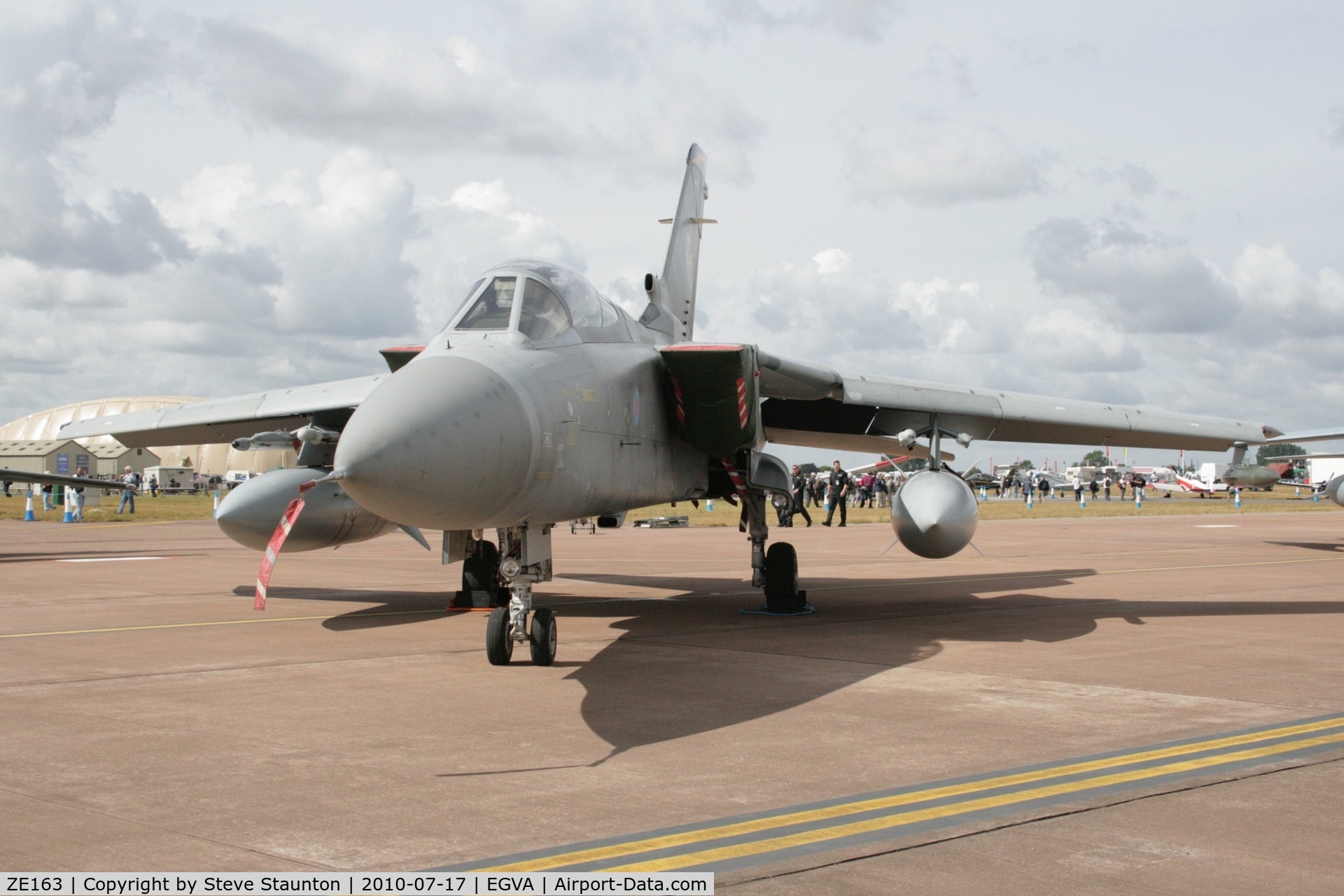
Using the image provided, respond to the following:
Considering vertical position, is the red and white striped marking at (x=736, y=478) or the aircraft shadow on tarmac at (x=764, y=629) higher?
the red and white striped marking at (x=736, y=478)

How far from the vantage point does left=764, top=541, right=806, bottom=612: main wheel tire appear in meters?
12.3

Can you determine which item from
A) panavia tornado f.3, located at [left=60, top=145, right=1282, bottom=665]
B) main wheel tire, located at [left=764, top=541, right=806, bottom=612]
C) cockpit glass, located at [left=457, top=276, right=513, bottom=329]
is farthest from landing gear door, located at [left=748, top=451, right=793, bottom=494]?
cockpit glass, located at [left=457, top=276, right=513, bottom=329]

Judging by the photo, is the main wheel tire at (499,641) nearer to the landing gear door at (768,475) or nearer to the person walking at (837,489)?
the landing gear door at (768,475)

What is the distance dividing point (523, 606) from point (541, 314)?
207 centimetres

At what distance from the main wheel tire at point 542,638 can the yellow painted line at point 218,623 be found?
417 cm

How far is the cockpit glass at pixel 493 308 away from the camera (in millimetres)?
7801

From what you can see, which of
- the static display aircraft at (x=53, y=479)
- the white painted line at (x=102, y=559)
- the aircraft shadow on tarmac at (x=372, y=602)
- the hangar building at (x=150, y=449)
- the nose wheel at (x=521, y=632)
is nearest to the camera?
the nose wheel at (x=521, y=632)

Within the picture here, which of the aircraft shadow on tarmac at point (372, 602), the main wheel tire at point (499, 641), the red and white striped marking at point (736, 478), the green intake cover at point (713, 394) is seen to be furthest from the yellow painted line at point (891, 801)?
the aircraft shadow on tarmac at point (372, 602)

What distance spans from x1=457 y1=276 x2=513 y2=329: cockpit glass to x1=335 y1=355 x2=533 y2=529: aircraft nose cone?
3.04ft

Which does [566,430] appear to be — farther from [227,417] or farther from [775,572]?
[227,417]

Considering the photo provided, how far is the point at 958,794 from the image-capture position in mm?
Answer: 4793

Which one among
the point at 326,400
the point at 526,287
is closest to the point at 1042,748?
the point at 526,287

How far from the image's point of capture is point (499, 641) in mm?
8227
